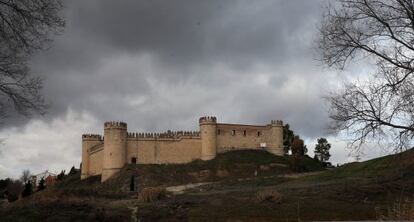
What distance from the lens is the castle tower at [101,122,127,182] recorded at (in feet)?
221

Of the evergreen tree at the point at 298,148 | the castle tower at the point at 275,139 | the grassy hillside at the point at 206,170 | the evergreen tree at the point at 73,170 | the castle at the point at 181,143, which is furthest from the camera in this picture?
the evergreen tree at the point at 73,170

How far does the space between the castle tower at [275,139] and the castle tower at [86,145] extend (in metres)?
26.3

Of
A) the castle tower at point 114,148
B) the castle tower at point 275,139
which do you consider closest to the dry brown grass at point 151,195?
the castle tower at point 114,148

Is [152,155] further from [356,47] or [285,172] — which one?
[356,47]

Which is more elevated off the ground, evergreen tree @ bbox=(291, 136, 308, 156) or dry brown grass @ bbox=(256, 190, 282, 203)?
evergreen tree @ bbox=(291, 136, 308, 156)

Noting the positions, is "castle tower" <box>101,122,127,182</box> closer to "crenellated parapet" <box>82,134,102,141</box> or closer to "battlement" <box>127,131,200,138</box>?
"battlement" <box>127,131,200,138</box>

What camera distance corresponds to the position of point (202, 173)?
208 ft

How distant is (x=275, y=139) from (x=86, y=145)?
28.9 metres

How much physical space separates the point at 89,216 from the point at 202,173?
126ft

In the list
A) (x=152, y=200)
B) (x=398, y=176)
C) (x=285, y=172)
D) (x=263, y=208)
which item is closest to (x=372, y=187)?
(x=398, y=176)

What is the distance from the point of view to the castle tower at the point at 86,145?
7844cm

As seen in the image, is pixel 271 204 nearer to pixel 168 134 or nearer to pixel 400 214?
pixel 400 214

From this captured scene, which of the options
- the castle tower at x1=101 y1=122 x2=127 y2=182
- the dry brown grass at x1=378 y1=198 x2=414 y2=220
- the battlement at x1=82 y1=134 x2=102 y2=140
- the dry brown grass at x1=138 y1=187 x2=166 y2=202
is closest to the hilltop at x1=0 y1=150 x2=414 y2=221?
the dry brown grass at x1=138 y1=187 x2=166 y2=202

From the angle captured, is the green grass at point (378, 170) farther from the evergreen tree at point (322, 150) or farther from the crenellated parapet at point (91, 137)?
the crenellated parapet at point (91, 137)
